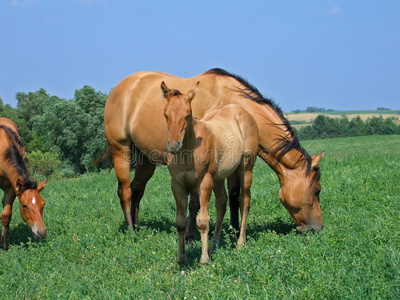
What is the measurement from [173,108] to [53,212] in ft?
17.6

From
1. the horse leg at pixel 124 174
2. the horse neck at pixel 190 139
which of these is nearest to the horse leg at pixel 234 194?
the horse neck at pixel 190 139

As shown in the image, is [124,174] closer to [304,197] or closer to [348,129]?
[304,197]

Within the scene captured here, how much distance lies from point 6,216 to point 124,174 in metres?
2.05

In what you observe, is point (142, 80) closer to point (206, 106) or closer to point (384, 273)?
point (206, 106)

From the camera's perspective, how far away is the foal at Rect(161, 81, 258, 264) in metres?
4.24

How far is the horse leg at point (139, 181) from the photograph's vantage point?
760 cm

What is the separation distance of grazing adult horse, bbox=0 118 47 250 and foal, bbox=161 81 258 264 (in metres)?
2.91

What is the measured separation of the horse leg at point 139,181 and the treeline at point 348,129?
54.3 meters

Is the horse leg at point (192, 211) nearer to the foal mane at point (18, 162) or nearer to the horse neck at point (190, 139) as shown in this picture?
the horse neck at point (190, 139)

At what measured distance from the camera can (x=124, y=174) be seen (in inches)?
286

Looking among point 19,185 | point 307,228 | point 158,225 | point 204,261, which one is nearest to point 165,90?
point 204,261

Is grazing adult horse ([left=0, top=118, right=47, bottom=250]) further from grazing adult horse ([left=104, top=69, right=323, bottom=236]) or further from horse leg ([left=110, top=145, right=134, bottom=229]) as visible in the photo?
grazing adult horse ([left=104, top=69, right=323, bottom=236])

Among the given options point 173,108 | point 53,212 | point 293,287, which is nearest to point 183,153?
point 173,108

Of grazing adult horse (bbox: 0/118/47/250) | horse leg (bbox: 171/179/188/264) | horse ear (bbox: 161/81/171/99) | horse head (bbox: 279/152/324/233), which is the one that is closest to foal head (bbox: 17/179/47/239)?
grazing adult horse (bbox: 0/118/47/250)
